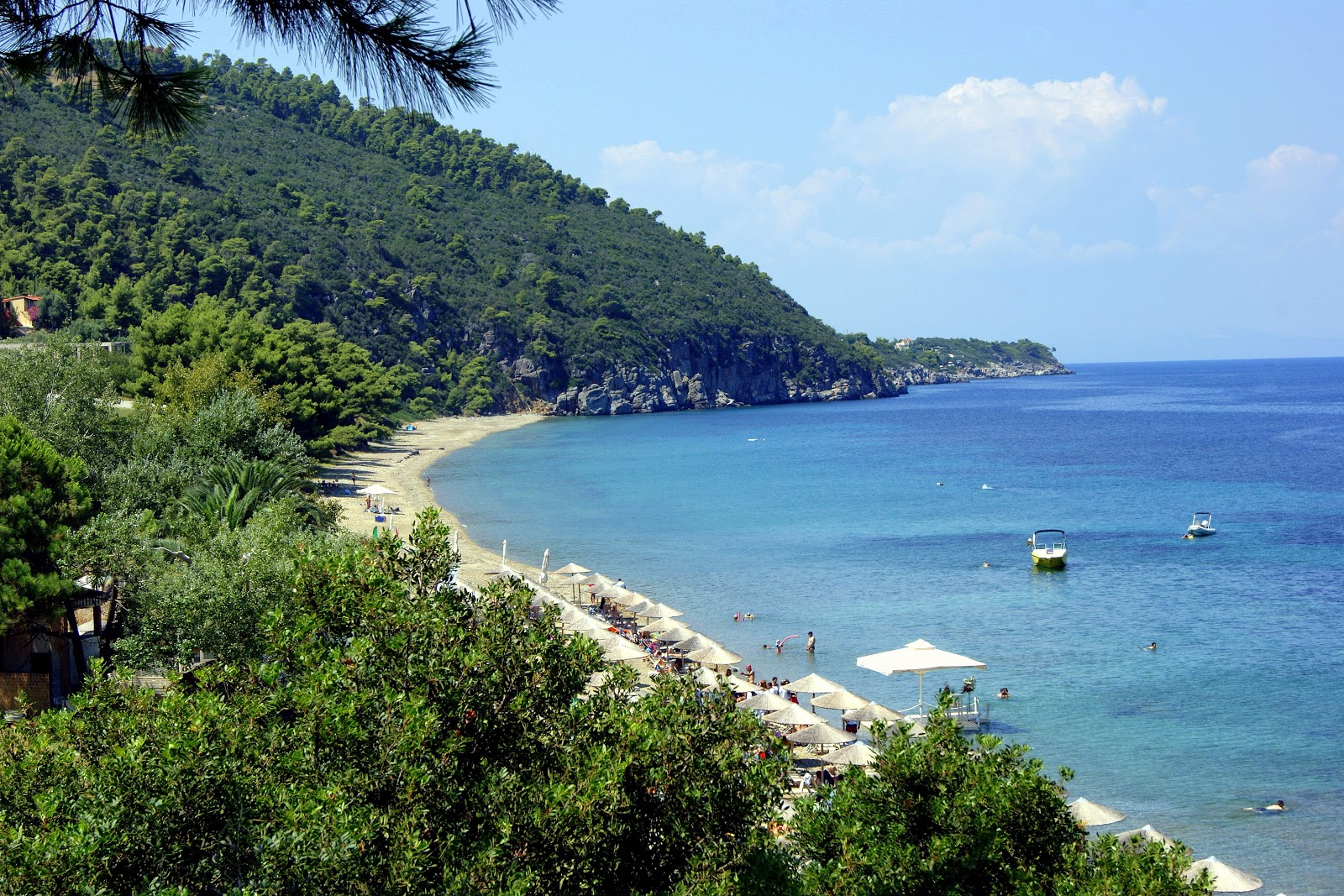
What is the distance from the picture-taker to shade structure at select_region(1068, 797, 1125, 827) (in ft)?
51.4

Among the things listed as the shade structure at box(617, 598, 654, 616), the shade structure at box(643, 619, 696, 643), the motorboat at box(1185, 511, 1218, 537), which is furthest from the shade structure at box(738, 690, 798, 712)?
the motorboat at box(1185, 511, 1218, 537)

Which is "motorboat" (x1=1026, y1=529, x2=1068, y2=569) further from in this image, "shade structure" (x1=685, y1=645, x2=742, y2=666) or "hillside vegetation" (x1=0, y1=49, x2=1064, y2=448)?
"hillside vegetation" (x1=0, y1=49, x2=1064, y2=448)

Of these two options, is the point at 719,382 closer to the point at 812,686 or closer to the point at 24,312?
the point at 24,312

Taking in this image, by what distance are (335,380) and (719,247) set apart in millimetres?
127056

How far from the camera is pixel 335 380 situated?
61.8m

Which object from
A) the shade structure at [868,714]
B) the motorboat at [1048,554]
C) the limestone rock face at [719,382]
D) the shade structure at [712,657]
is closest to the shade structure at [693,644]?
the shade structure at [712,657]

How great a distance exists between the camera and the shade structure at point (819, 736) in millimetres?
18859

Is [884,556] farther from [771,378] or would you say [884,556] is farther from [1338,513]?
[771,378]

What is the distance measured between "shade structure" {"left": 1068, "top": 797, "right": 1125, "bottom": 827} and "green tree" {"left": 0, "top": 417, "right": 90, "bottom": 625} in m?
15.5

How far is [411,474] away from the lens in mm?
61594

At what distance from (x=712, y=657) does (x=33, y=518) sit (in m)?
13.9

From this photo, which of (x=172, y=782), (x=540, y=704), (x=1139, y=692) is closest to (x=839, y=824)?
(x=540, y=704)

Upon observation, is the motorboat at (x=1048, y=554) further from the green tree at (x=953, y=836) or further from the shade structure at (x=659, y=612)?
the green tree at (x=953, y=836)

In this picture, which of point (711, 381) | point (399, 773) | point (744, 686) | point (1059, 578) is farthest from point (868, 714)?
point (711, 381)
